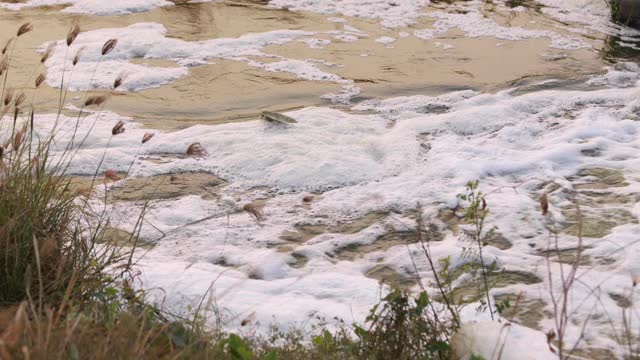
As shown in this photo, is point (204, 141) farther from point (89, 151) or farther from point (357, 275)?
point (357, 275)

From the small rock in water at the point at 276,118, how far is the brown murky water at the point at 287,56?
19cm

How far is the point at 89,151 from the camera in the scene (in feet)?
18.7

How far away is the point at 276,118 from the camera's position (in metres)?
6.21

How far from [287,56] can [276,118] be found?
169 centimetres

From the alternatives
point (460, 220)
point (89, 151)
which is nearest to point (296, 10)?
point (89, 151)

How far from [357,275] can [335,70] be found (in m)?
3.41

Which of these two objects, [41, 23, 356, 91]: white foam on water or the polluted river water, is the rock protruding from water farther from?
[41, 23, 356, 91]: white foam on water

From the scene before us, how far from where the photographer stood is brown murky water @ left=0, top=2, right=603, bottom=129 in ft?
21.8

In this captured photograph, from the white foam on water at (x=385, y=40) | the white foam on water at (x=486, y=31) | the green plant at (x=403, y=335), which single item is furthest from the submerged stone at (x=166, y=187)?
the white foam on water at (x=486, y=31)

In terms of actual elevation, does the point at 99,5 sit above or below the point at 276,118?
above

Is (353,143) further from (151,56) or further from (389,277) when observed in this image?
(151,56)

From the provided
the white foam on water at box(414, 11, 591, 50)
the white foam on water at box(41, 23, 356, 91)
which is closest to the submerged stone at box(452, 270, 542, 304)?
the white foam on water at box(41, 23, 356, 91)

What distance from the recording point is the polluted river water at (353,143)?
165 inches

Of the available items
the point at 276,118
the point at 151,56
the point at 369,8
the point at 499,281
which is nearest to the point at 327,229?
the point at 499,281
